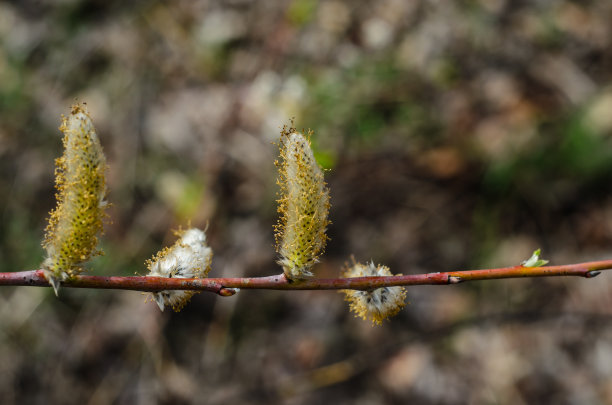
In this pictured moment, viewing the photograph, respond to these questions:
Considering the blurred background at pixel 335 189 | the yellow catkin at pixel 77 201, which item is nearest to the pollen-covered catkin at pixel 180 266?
the yellow catkin at pixel 77 201

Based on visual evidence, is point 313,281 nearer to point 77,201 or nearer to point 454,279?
point 454,279

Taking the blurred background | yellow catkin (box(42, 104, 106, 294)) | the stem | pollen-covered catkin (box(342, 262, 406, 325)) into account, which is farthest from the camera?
the blurred background

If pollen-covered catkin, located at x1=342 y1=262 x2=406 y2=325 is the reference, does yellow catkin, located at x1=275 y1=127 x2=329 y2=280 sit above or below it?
above

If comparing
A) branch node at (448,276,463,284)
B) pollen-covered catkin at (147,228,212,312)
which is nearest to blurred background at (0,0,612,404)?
Answer: pollen-covered catkin at (147,228,212,312)

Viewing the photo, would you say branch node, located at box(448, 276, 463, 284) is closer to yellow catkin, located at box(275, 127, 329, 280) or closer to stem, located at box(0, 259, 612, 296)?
stem, located at box(0, 259, 612, 296)

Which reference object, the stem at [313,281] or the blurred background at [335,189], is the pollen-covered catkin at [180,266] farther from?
the blurred background at [335,189]

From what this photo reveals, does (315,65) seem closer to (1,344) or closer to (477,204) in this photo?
(477,204)
